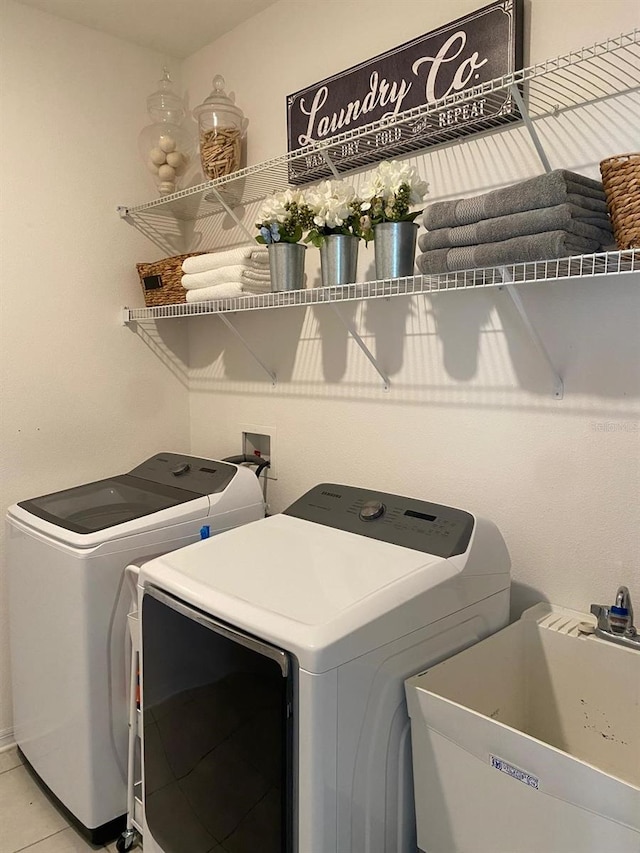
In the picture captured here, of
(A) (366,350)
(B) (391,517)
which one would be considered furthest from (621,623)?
(A) (366,350)

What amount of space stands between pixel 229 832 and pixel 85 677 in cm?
63

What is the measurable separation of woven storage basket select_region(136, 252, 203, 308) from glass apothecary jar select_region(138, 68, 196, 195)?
293 mm

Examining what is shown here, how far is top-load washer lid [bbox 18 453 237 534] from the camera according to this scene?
1.89 m

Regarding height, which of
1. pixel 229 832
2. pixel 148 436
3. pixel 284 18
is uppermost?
pixel 284 18

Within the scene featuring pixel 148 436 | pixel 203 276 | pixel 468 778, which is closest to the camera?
pixel 468 778

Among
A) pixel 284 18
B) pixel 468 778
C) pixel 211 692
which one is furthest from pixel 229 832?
pixel 284 18

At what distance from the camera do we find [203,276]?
2.09m

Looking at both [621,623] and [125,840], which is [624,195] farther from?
[125,840]

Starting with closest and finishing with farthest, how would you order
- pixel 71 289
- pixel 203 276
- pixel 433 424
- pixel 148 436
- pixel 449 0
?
pixel 449 0
pixel 433 424
pixel 203 276
pixel 71 289
pixel 148 436

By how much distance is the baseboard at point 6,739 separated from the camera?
2.22 metres

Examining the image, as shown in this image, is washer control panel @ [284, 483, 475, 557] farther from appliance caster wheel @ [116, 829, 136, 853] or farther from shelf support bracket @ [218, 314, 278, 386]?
appliance caster wheel @ [116, 829, 136, 853]

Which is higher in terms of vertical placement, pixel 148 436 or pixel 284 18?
pixel 284 18

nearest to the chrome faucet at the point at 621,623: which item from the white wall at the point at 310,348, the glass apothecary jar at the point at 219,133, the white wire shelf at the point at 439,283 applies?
the white wall at the point at 310,348

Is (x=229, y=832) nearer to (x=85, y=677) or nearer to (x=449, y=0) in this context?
(x=85, y=677)
